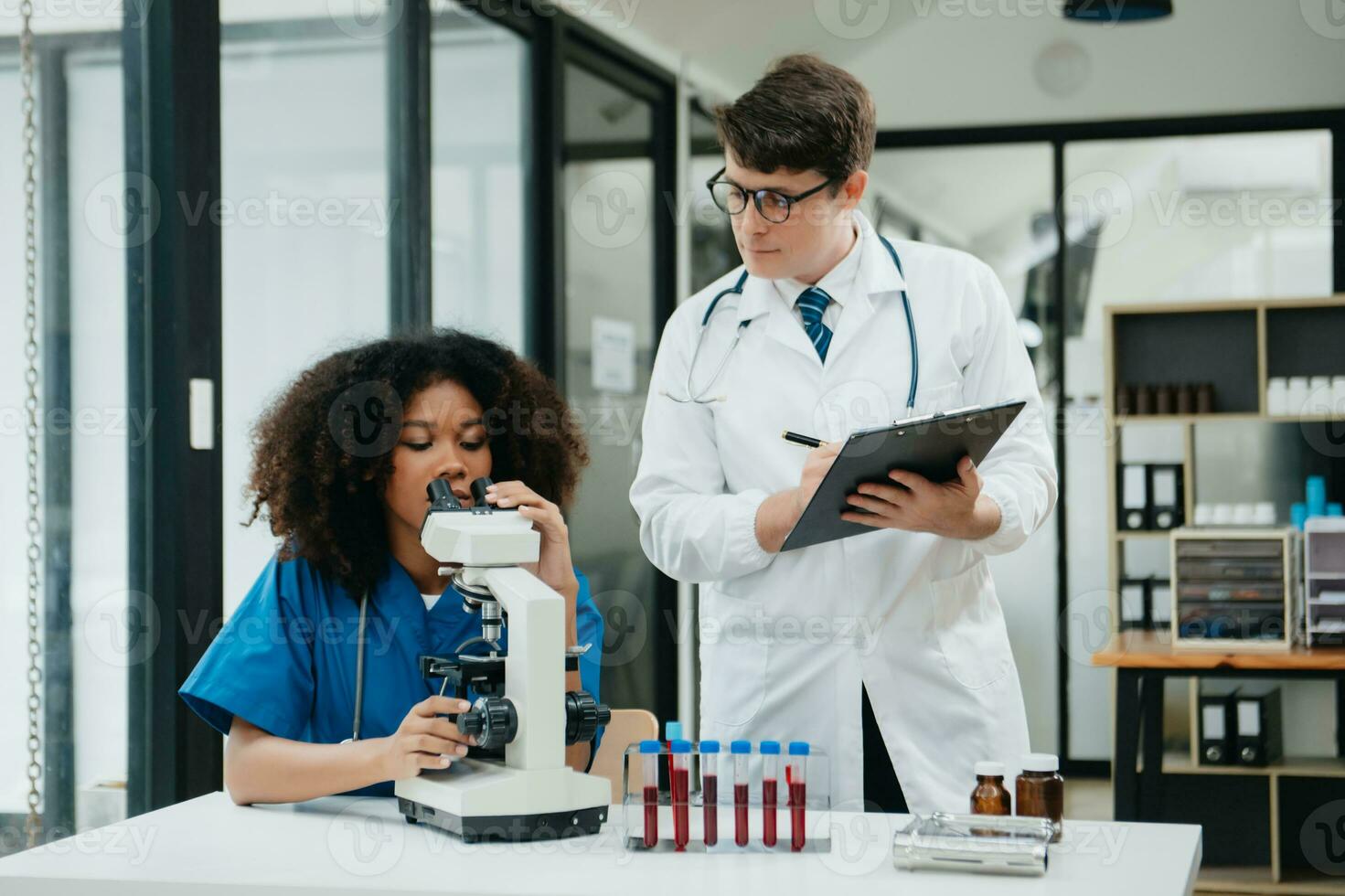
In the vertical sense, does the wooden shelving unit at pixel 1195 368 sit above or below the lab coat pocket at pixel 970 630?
above

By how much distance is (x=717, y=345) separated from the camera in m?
2.00

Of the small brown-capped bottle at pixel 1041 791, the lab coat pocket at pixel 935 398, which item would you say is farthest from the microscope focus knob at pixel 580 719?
the lab coat pocket at pixel 935 398

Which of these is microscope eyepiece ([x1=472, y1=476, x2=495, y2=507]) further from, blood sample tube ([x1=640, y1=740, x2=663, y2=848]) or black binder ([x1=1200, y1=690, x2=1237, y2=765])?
black binder ([x1=1200, y1=690, x2=1237, y2=765])

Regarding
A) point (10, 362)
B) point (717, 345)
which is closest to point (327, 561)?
point (717, 345)

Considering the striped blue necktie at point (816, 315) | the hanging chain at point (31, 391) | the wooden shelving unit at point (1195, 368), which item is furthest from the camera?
the wooden shelving unit at point (1195, 368)

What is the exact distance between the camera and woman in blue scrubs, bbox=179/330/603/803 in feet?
5.70

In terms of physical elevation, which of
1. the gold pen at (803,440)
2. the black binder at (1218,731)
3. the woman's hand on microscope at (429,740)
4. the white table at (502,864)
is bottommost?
the black binder at (1218,731)

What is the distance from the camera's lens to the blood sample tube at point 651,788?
1.50 m

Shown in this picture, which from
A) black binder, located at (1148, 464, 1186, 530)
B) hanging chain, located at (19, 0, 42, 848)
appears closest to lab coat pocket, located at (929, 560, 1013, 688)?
hanging chain, located at (19, 0, 42, 848)

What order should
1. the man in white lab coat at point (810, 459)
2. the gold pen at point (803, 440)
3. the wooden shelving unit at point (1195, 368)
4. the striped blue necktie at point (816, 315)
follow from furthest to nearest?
the wooden shelving unit at point (1195, 368), the striped blue necktie at point (816, 315), the man in white lab coat at point (810, 459), the gold pen at point (803, 440)

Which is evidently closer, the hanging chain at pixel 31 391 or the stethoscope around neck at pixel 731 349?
the stethoscope around neck at pixel 731 349

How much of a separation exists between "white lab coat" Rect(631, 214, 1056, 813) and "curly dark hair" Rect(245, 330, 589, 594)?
0.20m

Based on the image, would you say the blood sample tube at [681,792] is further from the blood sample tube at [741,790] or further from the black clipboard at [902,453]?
the black clipboard at [902,453]

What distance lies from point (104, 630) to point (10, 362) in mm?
474
